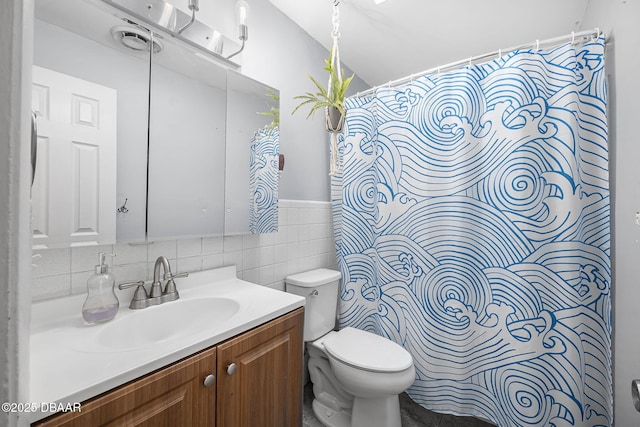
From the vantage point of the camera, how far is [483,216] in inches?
51.9

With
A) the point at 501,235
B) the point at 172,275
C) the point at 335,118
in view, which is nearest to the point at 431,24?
the point at 335,118

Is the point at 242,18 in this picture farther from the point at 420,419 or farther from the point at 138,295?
the point at 420,419

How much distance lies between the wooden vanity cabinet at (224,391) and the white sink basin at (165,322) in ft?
0.68

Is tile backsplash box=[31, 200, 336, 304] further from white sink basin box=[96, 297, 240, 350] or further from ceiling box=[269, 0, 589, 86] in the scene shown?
ceiling box=[269, 0, 589, 86]

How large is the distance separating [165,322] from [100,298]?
0.82ft

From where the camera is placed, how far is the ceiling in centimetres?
152

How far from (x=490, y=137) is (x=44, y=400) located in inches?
67.8

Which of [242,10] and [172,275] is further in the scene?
[242,10]

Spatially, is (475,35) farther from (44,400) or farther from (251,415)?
(44,400)

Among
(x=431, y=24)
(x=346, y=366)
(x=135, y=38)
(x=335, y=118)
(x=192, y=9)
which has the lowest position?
(x=346, y=366)

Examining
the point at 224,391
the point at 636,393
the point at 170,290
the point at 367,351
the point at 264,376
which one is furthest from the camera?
the point at 367,351

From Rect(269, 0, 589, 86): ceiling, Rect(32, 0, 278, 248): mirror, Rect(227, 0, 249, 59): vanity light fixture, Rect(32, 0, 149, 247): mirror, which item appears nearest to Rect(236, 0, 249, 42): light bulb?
Rect(227, 0, 249, 59): vanity light fixture

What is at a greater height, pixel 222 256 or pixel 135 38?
pixel 135 38

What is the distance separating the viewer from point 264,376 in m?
0.97
